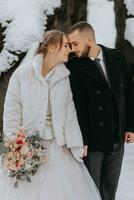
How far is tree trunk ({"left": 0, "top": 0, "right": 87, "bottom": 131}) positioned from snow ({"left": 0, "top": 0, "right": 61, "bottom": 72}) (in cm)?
8

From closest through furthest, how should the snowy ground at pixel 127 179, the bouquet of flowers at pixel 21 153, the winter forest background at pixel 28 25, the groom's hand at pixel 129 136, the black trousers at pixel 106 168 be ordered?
the bouquet of flowers at pixel 21 153
the black trousers at pixel 106 168
the groom's hand at pixel 129 136
the snowy ground at pixel 127 179
the winter forest background at pixel 28 25

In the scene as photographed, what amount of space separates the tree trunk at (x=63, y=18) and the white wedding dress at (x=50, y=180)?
3580 mm

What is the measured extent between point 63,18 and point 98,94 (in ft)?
13.4

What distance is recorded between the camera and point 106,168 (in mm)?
5586

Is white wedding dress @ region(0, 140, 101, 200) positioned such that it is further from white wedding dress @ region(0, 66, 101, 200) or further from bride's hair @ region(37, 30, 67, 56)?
bride's hair @ region(37, 30, 67, 56)

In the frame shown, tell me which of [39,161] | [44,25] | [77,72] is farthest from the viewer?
[44,25]

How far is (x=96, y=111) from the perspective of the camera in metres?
5.25

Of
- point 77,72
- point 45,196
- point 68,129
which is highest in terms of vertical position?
point 77,72

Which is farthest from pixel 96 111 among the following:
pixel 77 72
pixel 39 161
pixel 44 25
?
pixel 44 25

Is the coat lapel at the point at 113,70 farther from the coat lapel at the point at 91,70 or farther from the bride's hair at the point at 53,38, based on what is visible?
the bride's hair at the point at 53,38

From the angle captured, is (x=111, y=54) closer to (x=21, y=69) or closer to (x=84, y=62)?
(x=84, y=62)

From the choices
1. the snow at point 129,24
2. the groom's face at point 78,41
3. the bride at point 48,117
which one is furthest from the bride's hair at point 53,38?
the snow at point 129,24

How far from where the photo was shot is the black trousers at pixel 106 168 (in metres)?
5.41

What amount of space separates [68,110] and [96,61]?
1.77ft
